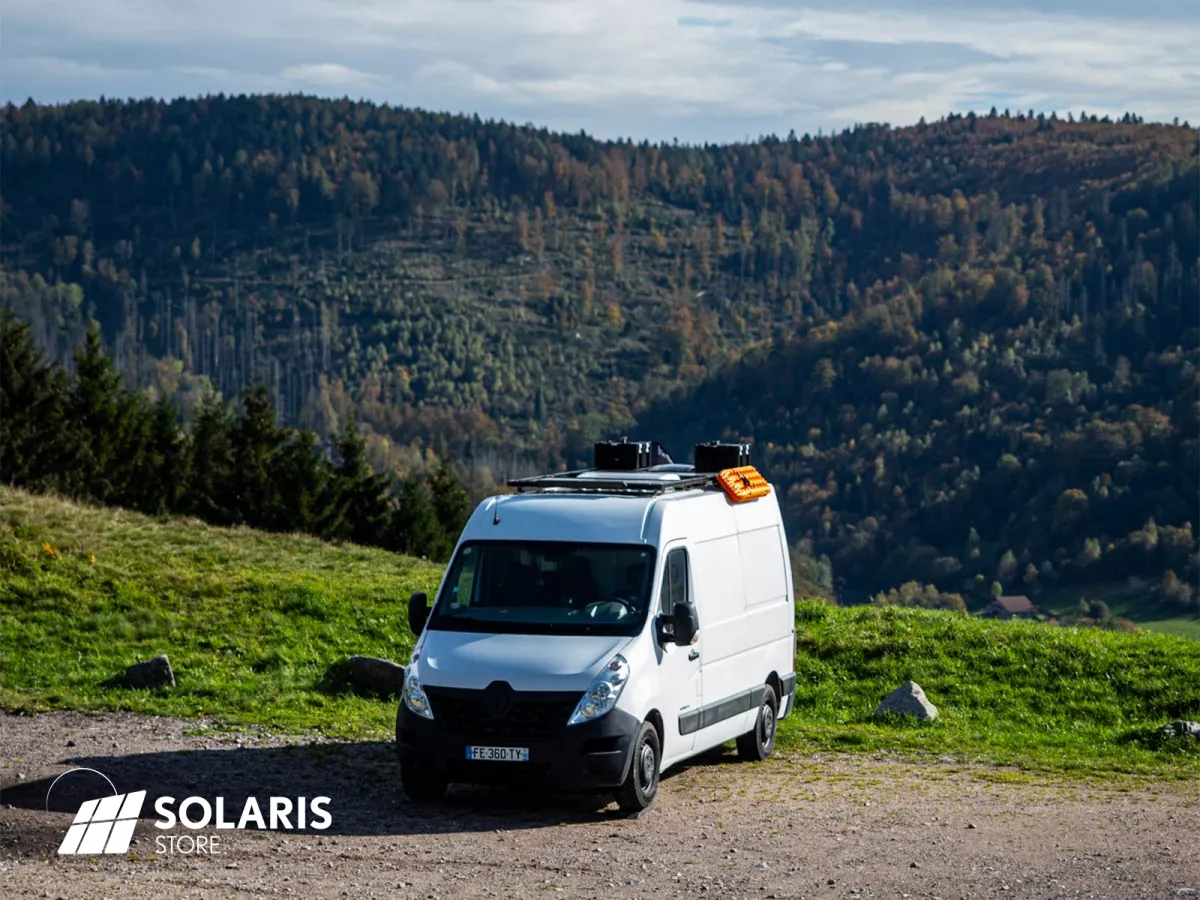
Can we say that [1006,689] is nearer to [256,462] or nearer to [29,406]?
[29,406]

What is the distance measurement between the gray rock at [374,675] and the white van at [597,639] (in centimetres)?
411

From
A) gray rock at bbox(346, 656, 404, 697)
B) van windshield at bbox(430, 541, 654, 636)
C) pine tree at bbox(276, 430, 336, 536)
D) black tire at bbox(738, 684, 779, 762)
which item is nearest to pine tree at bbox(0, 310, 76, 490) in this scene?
pine tree at bbox(276, 430, 336, 536)

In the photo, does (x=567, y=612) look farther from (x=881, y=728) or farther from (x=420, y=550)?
(x=420, y=550)

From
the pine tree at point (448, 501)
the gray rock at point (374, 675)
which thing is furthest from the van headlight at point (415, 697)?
the pine tree at point (448, 501)

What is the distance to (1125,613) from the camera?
493 ft

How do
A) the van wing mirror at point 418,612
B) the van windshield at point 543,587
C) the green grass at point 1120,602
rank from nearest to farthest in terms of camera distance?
the van windshield at point 543,587, the van wing mirror at point 418,612, the green grass at point 1120,602

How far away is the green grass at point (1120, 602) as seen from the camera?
144000 mm

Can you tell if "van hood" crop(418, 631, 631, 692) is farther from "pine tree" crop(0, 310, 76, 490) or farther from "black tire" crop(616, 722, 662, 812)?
"pine tree" crop(0, 310, 76, 490)

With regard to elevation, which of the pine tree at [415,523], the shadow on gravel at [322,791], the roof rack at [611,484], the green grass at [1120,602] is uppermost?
the roof rack at [611,484]

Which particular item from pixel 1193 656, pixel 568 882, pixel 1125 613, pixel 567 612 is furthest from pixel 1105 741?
pixel 1125 613

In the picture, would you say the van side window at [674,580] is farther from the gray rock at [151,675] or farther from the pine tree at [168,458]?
the pine tree at [168,458]

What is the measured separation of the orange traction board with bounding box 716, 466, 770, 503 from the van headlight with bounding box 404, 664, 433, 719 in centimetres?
362

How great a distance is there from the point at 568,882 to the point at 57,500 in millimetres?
22633

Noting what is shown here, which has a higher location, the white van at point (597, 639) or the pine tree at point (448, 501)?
the white van at point (597, 639)
